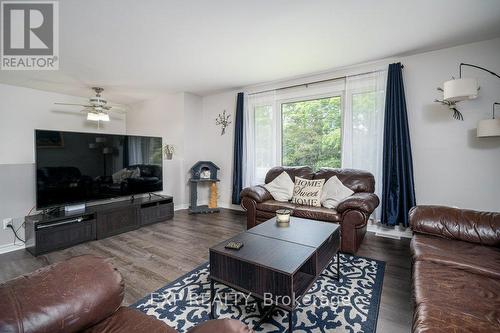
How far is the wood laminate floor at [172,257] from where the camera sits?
1831mm

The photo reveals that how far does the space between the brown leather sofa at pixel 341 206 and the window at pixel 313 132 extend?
1.53 ft

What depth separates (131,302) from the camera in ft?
5.93

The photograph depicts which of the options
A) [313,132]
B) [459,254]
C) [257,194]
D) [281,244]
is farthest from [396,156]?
[281,244]

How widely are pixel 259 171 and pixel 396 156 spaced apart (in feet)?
A: 7.39

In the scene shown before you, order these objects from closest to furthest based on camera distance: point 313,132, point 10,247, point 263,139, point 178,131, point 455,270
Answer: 1. point 455,270
2. point 10,247
3. point 313,132
4. point 263,139
5. point 178,131

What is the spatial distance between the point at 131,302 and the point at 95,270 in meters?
1.05

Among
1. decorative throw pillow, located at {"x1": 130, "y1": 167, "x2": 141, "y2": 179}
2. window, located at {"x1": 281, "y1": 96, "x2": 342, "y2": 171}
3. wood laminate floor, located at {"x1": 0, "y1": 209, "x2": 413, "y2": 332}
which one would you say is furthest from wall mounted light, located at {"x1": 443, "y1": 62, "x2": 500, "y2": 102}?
decorative throw pillow, located at {"x1": 130, "y1": 167, "x2": 141, "y2": 179}

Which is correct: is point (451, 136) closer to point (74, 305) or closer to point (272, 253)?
point (272, 253)

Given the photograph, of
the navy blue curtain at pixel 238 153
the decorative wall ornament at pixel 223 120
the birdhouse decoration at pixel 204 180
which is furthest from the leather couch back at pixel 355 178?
the decorative wall ornament at pixel 223 120

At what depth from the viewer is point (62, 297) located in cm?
85

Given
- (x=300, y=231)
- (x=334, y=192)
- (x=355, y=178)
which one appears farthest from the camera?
(x=355, y=178)

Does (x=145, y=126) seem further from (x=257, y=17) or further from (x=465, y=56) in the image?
(x=465, y=56)

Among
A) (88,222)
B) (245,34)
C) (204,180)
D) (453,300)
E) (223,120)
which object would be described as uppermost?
(245,34)

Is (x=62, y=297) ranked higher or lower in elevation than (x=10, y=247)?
higher
